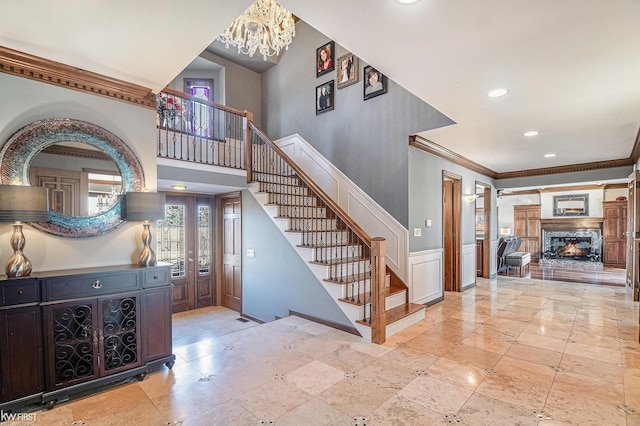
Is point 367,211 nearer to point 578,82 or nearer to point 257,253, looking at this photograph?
point 257,253

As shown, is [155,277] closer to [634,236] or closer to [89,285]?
[89,285]

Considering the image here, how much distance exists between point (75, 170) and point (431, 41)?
3165 millimetres

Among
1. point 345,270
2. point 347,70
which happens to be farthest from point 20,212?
point 347,70

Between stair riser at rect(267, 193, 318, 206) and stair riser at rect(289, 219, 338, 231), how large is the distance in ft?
1.51

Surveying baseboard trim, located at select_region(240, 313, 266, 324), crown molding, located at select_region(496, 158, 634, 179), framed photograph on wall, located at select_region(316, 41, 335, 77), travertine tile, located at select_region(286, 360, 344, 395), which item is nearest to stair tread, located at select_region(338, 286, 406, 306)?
travertine tile, located at select_region(286, 360, 344, 395)

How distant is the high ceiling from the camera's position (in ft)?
6.30

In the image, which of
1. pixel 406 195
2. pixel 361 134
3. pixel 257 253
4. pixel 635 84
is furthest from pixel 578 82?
pixel 257 253

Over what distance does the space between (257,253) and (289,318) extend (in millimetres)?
1313

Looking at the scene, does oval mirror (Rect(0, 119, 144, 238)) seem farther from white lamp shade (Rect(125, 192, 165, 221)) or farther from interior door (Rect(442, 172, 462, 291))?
interior door (Rect(442, 172, 462, 291))

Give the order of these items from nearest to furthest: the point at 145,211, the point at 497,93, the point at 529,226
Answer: the point at 145,211, the point at 497,93, the point at 529,226

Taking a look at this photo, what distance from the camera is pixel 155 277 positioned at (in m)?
2.85

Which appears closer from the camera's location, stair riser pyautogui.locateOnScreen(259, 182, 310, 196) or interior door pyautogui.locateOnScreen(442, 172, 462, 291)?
stair riser pyautogui.locateOnScreen(259, 182, 310, 196)

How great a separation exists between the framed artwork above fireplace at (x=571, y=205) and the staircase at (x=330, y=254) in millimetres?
10327

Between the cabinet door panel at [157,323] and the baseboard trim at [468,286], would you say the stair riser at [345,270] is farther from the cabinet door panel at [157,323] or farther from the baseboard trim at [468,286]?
the baseboard trim at [468,286]
